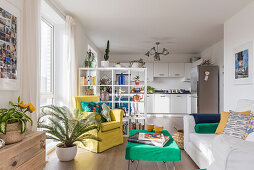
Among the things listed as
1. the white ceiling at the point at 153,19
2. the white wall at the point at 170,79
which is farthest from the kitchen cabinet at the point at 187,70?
the white ceiling at the point at 153,19

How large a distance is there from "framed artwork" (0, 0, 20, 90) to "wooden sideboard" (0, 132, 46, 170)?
2.07 ft

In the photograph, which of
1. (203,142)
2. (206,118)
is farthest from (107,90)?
(203,142)

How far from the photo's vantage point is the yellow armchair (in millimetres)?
3201

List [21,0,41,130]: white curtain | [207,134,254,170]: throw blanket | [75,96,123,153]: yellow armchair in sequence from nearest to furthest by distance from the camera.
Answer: [207,134,254,170]: throw blanket
[21,0,41,130]: white curtain
[75,96,123,153]: yellow armchair

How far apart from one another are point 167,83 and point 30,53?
660 cm

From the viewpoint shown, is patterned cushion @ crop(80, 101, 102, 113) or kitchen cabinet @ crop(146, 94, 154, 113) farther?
kitchen cabinet @ crop(146, 94, 154, 113)

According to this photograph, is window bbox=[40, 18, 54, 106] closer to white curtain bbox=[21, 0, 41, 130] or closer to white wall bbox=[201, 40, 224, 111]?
white curtain bbox=[21, 0, 41, 130]

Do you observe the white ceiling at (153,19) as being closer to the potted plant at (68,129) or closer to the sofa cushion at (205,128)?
the potted plant at (68,129)

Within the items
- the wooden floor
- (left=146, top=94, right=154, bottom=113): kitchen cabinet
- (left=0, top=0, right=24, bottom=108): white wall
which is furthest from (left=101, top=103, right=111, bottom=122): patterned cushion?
(left=146, top=94, right=154, bottom=113): kitchen cabinet

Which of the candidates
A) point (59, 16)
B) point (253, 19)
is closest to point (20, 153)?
point (59, 16)

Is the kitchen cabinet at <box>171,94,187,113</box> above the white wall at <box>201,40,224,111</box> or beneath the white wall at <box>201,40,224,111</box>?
beneath

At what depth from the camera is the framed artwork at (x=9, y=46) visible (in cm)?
197

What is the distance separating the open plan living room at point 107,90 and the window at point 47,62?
0.07 ft

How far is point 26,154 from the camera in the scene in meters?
1.71
